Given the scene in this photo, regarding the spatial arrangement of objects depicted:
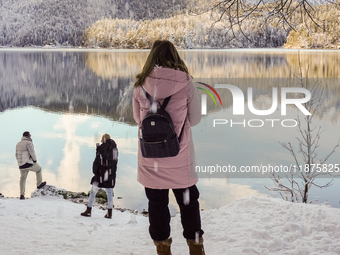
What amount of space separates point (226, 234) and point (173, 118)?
197 centimetres

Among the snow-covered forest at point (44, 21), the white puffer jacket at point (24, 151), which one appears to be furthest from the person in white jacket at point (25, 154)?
the snow-covered forest at point (44, 21)

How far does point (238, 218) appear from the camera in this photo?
4504 mm

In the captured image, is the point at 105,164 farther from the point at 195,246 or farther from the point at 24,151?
the point at 195,246

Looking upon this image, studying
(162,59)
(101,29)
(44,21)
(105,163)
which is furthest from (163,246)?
(44,21)

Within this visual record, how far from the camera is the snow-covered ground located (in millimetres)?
3480

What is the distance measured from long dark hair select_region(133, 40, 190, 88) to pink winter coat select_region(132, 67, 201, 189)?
50 millimetres

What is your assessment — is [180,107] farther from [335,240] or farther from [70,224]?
[70,224]

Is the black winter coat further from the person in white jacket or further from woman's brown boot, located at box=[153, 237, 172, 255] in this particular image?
woman's brown boot, located at box=[153, 237, 172, 255]

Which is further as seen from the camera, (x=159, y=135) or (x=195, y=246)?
(x=195, y=246)

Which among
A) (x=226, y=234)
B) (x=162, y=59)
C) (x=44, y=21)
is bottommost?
(x=226, y=234)

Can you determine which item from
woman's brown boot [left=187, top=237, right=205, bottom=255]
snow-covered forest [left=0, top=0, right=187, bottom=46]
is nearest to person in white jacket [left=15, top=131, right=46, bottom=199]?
woman's brown boot [left=187, top=237, right=205, bottom=255]

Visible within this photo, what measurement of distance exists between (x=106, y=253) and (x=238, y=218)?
6.16 feet

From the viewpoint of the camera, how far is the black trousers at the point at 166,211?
272 cm

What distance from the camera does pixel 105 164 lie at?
5852 mm
